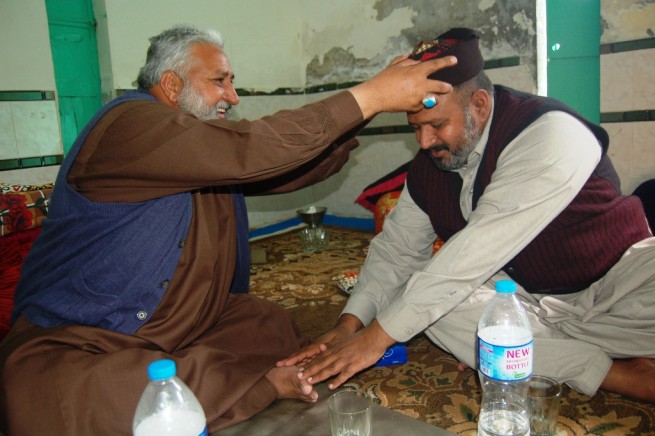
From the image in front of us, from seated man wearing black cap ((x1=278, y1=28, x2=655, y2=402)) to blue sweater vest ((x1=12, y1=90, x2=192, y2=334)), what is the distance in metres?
0.56

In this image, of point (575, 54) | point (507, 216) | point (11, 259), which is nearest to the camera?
point (507, 216)

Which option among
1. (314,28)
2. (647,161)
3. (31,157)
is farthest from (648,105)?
A: (31,157)

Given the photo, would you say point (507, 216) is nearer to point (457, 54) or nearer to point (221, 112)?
point (457, 54)

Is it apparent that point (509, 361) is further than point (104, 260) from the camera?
No

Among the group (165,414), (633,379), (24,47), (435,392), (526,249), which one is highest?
(24,47)

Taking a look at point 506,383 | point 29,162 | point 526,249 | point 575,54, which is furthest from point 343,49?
point 506,383

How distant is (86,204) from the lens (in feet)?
5.49

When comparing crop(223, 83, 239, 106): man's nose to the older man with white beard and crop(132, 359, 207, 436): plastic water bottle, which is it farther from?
crop(132, 359, 207, 436): plastic water bottle

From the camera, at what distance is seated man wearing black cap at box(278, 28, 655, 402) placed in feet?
5.47

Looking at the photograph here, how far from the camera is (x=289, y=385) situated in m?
1.82

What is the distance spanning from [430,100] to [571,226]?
66cm

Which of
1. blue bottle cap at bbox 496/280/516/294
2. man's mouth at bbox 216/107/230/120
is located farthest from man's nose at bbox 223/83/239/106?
blue bottle cap at bbox 496/280/516/294

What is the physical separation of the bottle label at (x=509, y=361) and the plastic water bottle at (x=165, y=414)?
697 millimetres

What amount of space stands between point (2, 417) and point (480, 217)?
158 cm
